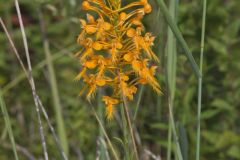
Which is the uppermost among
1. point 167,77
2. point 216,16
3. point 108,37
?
point 216,16

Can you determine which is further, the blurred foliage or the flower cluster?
the blurred foliage

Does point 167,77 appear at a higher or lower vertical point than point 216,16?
lower

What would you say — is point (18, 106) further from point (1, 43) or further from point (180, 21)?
point (180, 21)

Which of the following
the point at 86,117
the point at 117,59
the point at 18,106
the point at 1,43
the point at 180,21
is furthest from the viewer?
the point at 1,43

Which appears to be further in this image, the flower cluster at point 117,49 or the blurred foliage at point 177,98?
the blurred foliage at point 177,98

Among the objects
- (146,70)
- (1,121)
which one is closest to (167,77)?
(146,70)

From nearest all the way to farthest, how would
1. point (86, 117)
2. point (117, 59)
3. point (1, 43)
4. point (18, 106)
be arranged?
point (117, 59), point (86, 117), point (18, 106), point (1, 43)

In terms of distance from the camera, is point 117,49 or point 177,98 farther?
point 177,98

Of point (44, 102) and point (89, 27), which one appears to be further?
point (44, 102)
